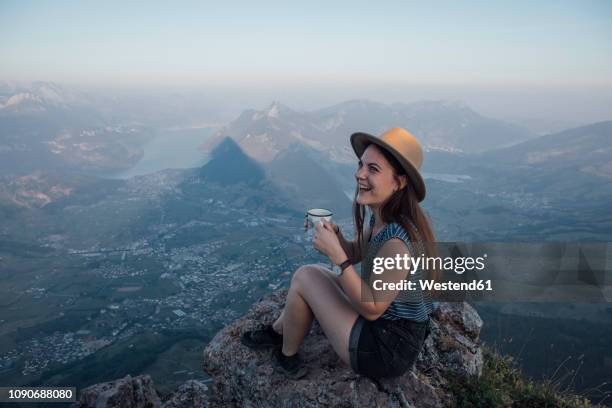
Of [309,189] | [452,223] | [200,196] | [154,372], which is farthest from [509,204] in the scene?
[154,372]

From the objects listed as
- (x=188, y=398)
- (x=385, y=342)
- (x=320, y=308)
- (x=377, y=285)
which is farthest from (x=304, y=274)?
(x=188, y=398)

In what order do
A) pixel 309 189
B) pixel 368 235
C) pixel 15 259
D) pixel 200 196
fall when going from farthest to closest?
pixel 309 189, pixel 200 196, pixel 15 259, pixel 368 235

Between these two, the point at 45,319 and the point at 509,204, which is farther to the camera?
the point at 509,204

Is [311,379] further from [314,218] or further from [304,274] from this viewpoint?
[314,218]

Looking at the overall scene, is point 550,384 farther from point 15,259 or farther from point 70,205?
point 70,205

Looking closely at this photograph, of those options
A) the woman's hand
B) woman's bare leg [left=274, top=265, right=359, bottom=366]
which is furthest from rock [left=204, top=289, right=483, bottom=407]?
the woman's hand

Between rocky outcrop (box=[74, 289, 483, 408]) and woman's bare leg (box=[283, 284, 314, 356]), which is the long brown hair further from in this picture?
rocky outcrop (box=[74, 289, 483, 408])

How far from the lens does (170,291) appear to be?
73.2 meters

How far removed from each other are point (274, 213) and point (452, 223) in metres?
66.2

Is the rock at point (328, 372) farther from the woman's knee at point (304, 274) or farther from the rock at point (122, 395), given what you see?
the woman's knee at point (304, 274)

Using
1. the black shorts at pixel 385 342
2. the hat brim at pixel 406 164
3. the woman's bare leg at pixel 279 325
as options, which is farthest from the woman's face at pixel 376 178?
the woman's bare leg at pixel 279 325

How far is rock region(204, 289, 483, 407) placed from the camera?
4.63 metres

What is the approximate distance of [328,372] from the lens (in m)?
4.84

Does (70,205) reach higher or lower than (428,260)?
lower
